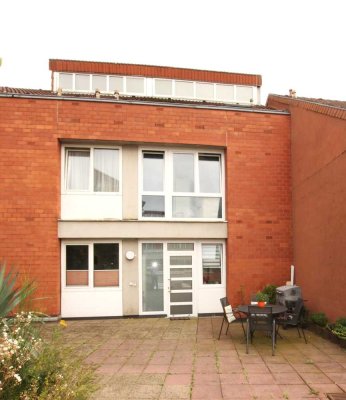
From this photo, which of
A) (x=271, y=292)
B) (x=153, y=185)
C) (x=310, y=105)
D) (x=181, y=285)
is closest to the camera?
(x=310, y=105)

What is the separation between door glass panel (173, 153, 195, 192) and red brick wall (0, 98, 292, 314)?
57cm

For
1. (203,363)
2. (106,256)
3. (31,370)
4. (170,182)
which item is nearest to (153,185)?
(170,182)

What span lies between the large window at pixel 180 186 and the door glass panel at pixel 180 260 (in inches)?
43.8

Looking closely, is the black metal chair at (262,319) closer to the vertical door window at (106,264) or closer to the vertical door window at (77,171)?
the vertical door window at (106,264)

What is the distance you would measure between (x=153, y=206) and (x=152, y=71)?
289 inches

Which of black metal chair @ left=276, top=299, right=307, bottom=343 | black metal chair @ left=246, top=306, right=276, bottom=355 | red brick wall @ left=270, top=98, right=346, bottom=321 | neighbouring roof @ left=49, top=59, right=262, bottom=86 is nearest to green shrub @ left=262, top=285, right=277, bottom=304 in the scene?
red brick wall @ left=270, top=98, right=346, bottom=321

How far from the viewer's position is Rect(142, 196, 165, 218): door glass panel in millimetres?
10469

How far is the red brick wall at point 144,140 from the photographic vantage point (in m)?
9.66

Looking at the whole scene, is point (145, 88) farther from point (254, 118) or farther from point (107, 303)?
point (107, 303)

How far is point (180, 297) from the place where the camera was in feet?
34.3

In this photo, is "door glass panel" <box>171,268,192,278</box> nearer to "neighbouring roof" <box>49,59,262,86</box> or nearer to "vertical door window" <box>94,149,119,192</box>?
"vertical door window" <box>94,149,119,192</box>

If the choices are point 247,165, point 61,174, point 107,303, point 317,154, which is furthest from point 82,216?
point 317,154

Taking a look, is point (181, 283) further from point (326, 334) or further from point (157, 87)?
point (157, 87)

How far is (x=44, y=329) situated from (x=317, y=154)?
24.4 ft
